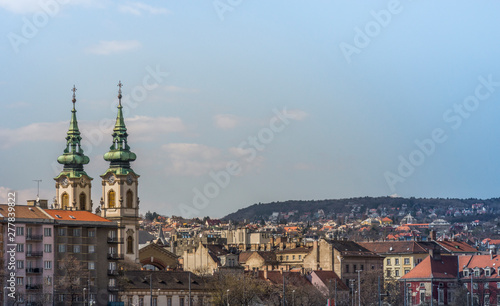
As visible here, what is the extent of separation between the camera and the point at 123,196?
148m

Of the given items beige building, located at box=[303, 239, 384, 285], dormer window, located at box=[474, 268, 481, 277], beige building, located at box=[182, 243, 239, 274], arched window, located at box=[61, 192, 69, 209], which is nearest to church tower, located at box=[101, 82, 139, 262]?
arched window, located at box=[61, 192, 69, 209]

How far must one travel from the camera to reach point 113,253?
114m

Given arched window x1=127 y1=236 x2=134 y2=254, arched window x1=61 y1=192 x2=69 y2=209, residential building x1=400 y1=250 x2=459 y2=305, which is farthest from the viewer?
arched window x1=61 y1=192 x2=69 y2=209

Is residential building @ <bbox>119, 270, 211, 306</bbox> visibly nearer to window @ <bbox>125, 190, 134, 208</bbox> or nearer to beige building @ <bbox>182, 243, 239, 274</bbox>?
beige building @ <bbox>182, 243, 239, 274</bbox>

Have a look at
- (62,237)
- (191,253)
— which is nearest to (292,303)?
(62,237)

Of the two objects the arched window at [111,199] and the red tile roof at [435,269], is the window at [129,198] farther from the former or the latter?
the red tile roof at [435,269]

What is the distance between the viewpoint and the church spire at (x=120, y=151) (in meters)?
149

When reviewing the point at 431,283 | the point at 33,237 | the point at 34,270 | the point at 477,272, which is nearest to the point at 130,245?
the point at 431,283

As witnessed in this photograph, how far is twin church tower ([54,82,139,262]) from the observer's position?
147m

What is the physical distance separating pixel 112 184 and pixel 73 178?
5.62m

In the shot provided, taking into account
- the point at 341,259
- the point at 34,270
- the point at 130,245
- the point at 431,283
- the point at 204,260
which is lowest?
the point at 431,283

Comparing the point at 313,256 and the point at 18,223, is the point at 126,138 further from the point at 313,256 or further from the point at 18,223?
the point at 18,223

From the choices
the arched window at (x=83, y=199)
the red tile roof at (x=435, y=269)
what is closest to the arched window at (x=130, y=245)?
the arched window at (x=83, y=199)

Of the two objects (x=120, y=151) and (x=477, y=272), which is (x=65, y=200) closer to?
(x=120, y=151)
